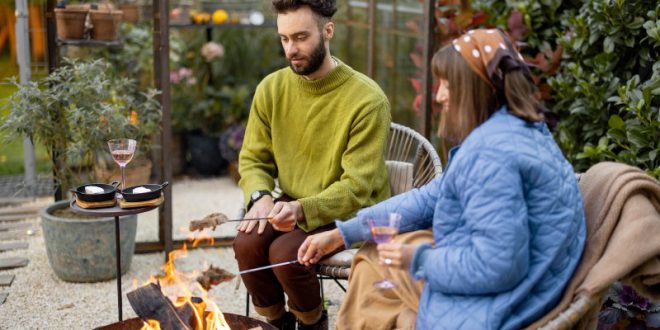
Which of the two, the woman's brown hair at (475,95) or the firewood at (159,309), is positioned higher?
the woman's brown hair at (475,95)

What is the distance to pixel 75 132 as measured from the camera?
4.23m

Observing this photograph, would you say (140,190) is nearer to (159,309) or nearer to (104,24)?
(159,309)

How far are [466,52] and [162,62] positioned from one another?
8.19 feet

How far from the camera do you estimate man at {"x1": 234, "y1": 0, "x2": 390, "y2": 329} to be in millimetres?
2992

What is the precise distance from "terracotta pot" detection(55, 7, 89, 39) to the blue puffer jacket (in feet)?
9.77

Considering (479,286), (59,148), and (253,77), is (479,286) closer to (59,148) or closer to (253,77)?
(59,148)

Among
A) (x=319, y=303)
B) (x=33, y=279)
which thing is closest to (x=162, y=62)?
(x=33, y=279)

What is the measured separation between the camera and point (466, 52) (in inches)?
81.7

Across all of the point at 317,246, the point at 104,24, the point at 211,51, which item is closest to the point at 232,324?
the point at 317,246

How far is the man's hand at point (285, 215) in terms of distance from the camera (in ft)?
9.58

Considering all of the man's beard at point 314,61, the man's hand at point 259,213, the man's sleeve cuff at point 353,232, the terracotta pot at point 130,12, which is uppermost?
the man's beard at point 314,61

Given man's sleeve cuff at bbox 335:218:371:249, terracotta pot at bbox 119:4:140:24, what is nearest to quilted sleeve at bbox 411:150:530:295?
man's sleeve cuff at bbox 335:218:371:249

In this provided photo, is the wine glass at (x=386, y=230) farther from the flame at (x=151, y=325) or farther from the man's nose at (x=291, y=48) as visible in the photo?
the man's nose at (x=291, y=48)

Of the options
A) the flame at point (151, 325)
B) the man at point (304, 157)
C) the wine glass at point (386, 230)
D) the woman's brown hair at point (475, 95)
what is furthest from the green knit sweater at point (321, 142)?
the woman's brown hair at point (475, 95)
